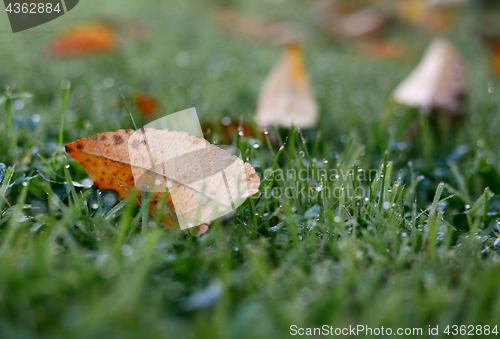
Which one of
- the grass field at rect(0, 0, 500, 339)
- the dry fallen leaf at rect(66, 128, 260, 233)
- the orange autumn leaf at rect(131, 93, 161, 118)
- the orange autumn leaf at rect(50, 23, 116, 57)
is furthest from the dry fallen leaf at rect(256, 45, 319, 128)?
the orange autumn leaf at rect(50, 23, 116, 57)

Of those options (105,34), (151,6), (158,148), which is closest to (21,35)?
(105,34)

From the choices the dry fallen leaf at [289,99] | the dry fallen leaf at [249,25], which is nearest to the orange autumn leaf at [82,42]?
the dry fallen leaf at [289,99]

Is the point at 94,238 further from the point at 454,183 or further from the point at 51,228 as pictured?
the point at 454,183

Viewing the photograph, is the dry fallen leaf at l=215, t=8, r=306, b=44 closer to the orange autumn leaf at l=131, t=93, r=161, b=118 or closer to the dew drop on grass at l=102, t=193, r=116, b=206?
the orange autumn leaf at l=131, t=93, r=161, b=118

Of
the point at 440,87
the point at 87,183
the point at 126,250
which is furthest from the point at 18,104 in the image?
the point at 440,87

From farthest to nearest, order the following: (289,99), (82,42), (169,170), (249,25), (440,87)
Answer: (249,25) → (82,42) → (440,87) → (289,99) → (169,170)

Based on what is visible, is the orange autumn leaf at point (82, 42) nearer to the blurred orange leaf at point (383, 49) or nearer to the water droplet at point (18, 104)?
the water droplet at point (18, 104)

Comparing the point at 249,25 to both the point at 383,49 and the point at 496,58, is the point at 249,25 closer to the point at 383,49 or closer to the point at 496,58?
the point at 383,49
